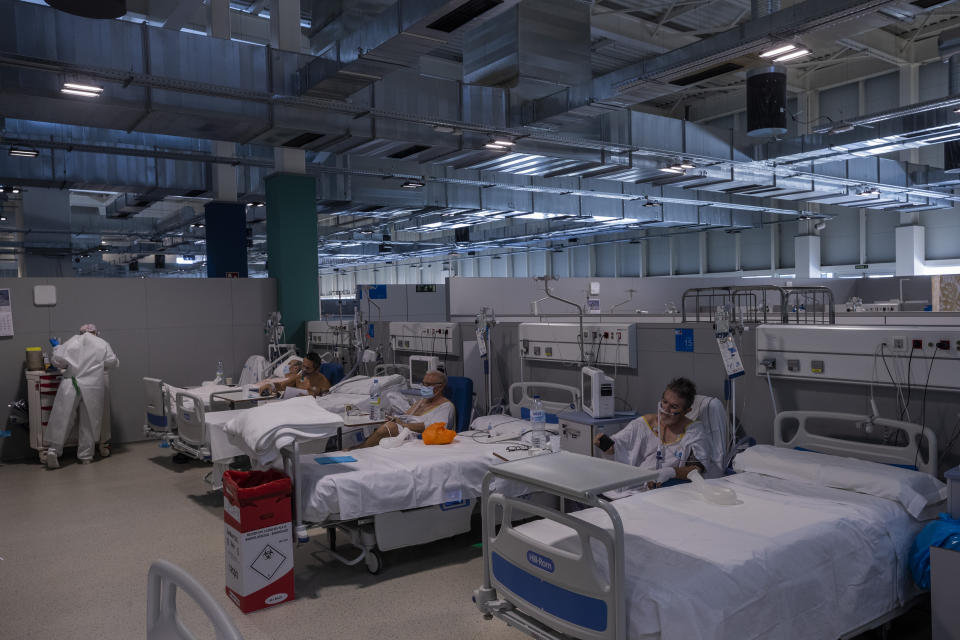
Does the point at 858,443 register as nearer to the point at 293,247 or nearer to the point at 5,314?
the point at 293,247

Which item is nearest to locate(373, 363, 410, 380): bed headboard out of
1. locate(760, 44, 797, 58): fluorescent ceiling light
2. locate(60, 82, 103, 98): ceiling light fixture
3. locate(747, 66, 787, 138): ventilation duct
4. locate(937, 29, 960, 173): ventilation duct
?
locate(60, 82, 103, 98): ceiling light fixture

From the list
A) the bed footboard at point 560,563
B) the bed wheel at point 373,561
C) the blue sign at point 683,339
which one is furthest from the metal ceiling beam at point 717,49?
the bed wheel at point 373,561

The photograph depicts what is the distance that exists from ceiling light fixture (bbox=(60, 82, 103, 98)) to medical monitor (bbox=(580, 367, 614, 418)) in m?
4.23

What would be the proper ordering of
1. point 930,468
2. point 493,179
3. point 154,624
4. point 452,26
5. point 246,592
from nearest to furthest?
point 154,624, point 930,468, point 246,592, point 452,26, point 493,179

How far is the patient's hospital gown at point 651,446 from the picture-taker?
3.83 metres

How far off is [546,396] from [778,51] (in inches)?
120

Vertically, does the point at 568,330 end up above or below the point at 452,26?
below

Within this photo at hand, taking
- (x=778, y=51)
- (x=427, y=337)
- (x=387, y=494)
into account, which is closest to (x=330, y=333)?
(x=427, y=337)

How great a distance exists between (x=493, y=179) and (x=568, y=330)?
6.18 m

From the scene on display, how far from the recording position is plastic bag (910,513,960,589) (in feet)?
8.55

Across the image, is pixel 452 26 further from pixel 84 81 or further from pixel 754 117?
pixel 754 117

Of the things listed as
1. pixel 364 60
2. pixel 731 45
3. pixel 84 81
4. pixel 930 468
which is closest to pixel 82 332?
pixel 84 81

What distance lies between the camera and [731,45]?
4898 millimetres

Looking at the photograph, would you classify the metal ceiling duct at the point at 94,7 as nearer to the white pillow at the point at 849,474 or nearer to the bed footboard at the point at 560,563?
the bed footboard at the point at 560,563
